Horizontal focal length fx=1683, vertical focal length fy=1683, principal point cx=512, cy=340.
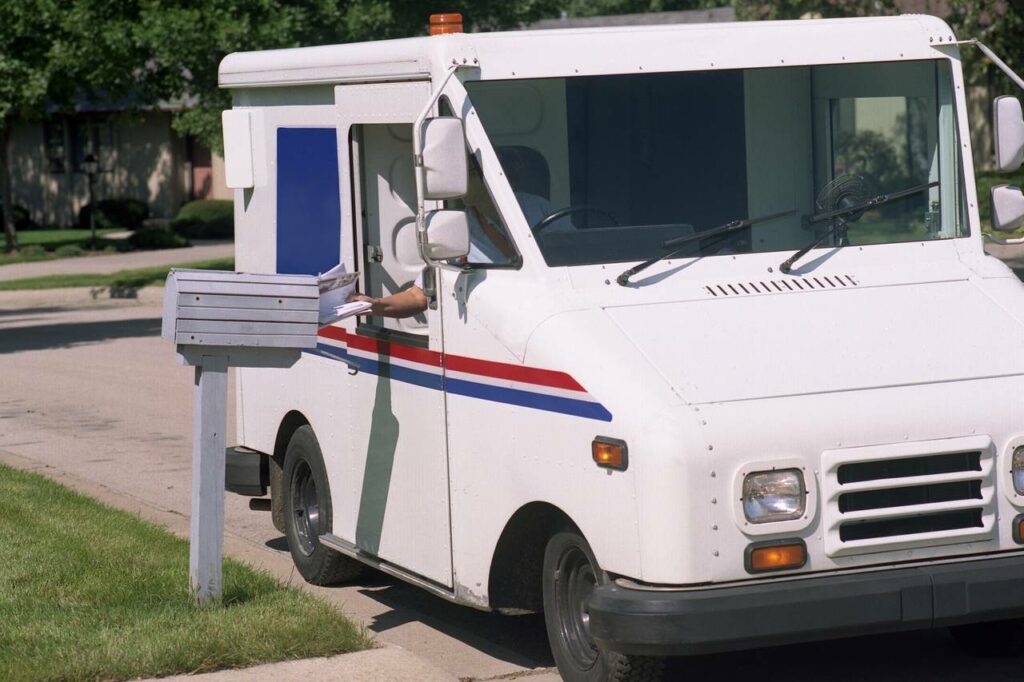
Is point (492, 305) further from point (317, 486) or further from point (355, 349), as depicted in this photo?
point (317, 486)

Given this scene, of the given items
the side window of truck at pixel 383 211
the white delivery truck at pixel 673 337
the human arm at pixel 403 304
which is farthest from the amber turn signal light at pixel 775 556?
the side window of truck at pixel 383 211

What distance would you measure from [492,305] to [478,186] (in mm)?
489

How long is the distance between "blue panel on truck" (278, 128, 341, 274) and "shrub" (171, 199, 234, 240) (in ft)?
121

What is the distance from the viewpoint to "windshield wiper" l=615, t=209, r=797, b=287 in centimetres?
610

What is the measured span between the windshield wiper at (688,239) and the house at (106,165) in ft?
155

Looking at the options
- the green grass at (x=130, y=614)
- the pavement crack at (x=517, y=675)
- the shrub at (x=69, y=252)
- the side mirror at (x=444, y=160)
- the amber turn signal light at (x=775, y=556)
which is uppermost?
the side mirror at (x=444, y=160)

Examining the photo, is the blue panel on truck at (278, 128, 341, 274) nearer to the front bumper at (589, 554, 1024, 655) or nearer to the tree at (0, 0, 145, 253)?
the front bumper at (589, 554, 1024, 655)

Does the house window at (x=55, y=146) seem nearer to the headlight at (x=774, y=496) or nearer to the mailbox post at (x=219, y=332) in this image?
the mailbox post at (x=219, y=332)

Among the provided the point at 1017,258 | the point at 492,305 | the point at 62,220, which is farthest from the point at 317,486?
the point at 62,220

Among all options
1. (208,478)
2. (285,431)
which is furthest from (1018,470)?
(285,431)

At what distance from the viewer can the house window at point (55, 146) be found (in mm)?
55375

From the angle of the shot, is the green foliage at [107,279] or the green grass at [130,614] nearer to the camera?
the green grass at [130,614]

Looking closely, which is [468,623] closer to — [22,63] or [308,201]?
[308,201]

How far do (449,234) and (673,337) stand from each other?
0.94 metres
